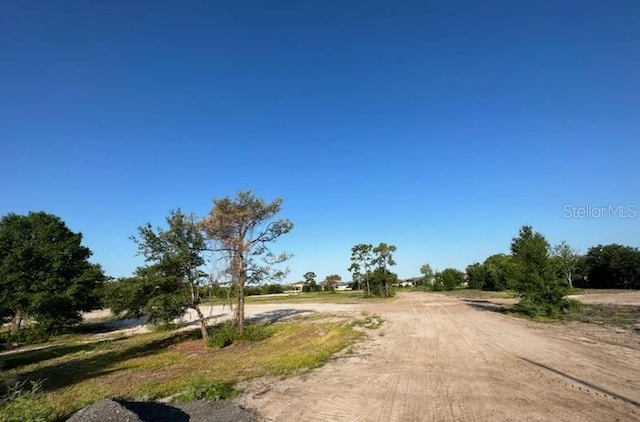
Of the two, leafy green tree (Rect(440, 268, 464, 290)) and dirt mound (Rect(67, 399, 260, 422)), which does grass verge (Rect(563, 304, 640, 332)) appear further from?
leafy green tree (Rect(440, 268, 464, 290))

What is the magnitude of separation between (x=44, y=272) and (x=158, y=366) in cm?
2443

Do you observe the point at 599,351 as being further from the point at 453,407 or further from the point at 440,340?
the point at 453,407

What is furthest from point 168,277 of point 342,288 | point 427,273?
point 342,288

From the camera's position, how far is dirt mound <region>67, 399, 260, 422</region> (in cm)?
644

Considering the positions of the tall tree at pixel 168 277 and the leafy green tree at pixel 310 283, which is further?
the leafy green tree at pixel 310 283

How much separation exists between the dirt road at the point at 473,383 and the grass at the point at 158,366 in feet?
4.95

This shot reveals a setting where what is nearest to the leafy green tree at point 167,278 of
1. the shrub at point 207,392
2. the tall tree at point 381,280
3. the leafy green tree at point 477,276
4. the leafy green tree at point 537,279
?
the shrub at point 207,392

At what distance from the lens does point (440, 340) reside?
1491 cm

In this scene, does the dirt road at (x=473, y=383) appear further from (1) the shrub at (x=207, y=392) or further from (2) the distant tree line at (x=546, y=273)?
(2) the distant tree line at (x=546, y=273)

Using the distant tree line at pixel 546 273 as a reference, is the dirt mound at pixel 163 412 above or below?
below

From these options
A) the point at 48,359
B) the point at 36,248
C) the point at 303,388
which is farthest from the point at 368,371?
the point at 36,248

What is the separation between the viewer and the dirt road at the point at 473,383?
6789 millimetres

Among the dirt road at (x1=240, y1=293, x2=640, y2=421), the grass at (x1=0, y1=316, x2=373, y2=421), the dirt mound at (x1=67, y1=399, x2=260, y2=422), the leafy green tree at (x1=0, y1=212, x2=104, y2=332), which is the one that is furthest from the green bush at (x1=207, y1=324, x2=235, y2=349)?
the leafy green tree at (x1=0, y1=212, x2=104, y2=332)

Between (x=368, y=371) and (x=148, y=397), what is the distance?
19.4ft
